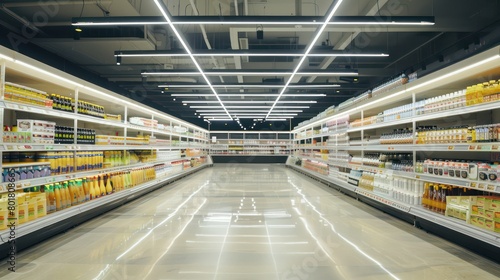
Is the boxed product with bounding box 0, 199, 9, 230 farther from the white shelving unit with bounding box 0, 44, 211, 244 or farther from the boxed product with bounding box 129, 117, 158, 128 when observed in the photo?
the boxed product with bounding box 129, 117, 158, 128

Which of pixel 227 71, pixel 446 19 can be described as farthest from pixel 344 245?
pixel 446 19

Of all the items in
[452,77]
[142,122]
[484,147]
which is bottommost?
[484,147]

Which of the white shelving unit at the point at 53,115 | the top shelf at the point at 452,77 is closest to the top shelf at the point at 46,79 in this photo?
the white shelving unit at the point at 53,115

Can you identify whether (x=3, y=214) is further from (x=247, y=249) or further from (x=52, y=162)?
(x=247, y=249)

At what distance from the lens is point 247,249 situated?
3.15m

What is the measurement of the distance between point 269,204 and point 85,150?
11.8ft

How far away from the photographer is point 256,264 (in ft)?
8.98

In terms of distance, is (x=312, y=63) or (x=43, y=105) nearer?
(x=43, y=105)

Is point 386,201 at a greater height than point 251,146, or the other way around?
point 251,146

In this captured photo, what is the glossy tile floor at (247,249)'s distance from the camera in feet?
8.38

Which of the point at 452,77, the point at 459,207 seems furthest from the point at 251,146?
the point at 459,207

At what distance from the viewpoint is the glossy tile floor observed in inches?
101

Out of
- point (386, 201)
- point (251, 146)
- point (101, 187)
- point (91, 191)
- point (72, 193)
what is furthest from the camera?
point (251, 146)

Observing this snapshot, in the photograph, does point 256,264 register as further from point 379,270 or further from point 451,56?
point 451,56
